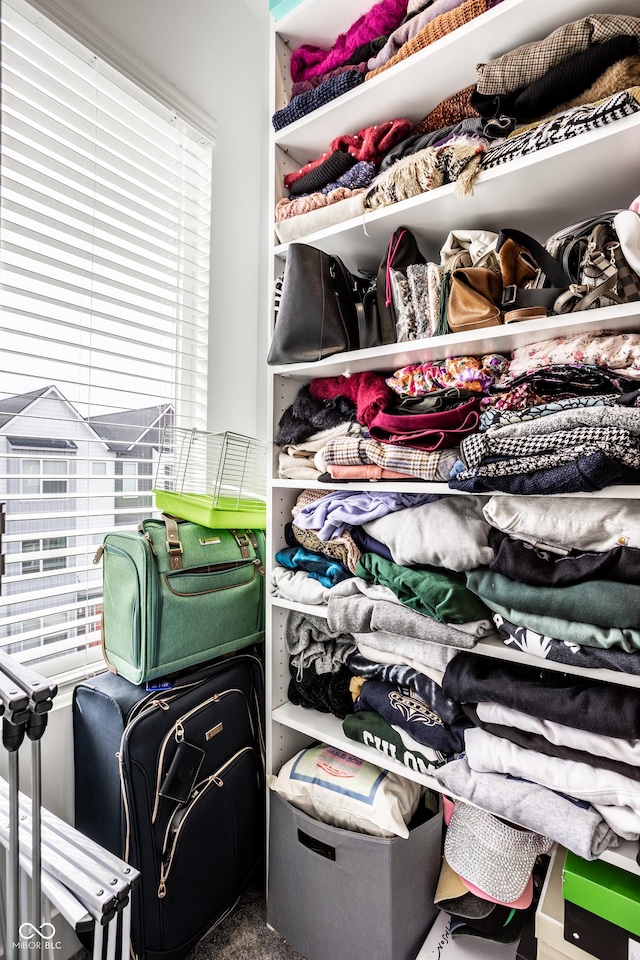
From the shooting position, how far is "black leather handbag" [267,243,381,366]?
120 centimetres

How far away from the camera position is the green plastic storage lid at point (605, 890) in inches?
35.9

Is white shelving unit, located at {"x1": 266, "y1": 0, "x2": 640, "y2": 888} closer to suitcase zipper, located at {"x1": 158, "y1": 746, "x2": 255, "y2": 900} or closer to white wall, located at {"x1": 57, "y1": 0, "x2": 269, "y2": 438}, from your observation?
suitcase zipper, located at {"x1": 158, "y1": 746, "x2": 255, "y2": 900}

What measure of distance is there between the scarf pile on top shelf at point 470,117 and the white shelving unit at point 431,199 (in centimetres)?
3

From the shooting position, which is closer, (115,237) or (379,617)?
(379,617)

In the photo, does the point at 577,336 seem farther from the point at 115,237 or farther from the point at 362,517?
the point at 115,237

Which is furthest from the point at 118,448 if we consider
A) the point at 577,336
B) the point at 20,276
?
the point at 577,336

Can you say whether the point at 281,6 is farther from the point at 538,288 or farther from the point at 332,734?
the point at 332,734

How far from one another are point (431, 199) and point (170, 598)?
3.49 feet

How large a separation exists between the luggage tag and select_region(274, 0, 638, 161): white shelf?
1543 millimetres

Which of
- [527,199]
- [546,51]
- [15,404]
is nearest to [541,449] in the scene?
[527,199]

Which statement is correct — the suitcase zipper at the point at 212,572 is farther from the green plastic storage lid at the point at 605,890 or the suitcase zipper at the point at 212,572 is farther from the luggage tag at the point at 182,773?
the green plastic storage lid at the point at 605,890

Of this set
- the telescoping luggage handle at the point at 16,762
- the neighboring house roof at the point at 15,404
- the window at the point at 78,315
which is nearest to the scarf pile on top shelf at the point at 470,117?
the window at the point at 78,315

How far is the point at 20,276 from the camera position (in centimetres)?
A: 126

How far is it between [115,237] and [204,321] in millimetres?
356
